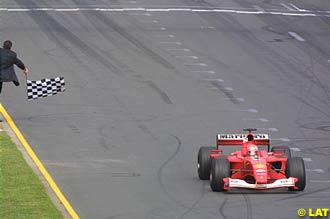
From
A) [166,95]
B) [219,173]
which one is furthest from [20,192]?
[166,95]

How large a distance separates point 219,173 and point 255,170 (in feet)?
2.16

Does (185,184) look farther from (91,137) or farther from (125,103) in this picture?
(125,103)

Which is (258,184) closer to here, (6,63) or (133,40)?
(6,63)

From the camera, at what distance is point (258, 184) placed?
21875mm

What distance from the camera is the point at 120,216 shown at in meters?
20.3

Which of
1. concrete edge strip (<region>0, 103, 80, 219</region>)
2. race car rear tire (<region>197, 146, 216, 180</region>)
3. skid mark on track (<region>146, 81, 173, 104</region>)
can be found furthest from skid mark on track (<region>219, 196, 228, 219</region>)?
skid mark on track (<region>146, 81, 173, 104</region>)

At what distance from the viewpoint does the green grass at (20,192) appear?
19.9 metres

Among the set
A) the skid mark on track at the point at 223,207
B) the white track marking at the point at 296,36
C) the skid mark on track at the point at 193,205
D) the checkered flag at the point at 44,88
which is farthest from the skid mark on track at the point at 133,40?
the skid mark on track at the point at 223,207

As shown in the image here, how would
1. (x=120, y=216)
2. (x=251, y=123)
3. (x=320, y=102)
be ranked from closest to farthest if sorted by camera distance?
1. (x=120, y=216)
2. (x=251, y=123)
3. (x=320, y=102)

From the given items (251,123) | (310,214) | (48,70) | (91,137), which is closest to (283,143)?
(251,123)

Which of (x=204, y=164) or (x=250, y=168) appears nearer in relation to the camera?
(x=250, y=168)

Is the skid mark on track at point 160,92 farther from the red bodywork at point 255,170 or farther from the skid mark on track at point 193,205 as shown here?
the skid mark on track at point 193,205

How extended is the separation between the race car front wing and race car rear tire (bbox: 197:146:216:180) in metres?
1.17

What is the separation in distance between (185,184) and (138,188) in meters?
0.96
